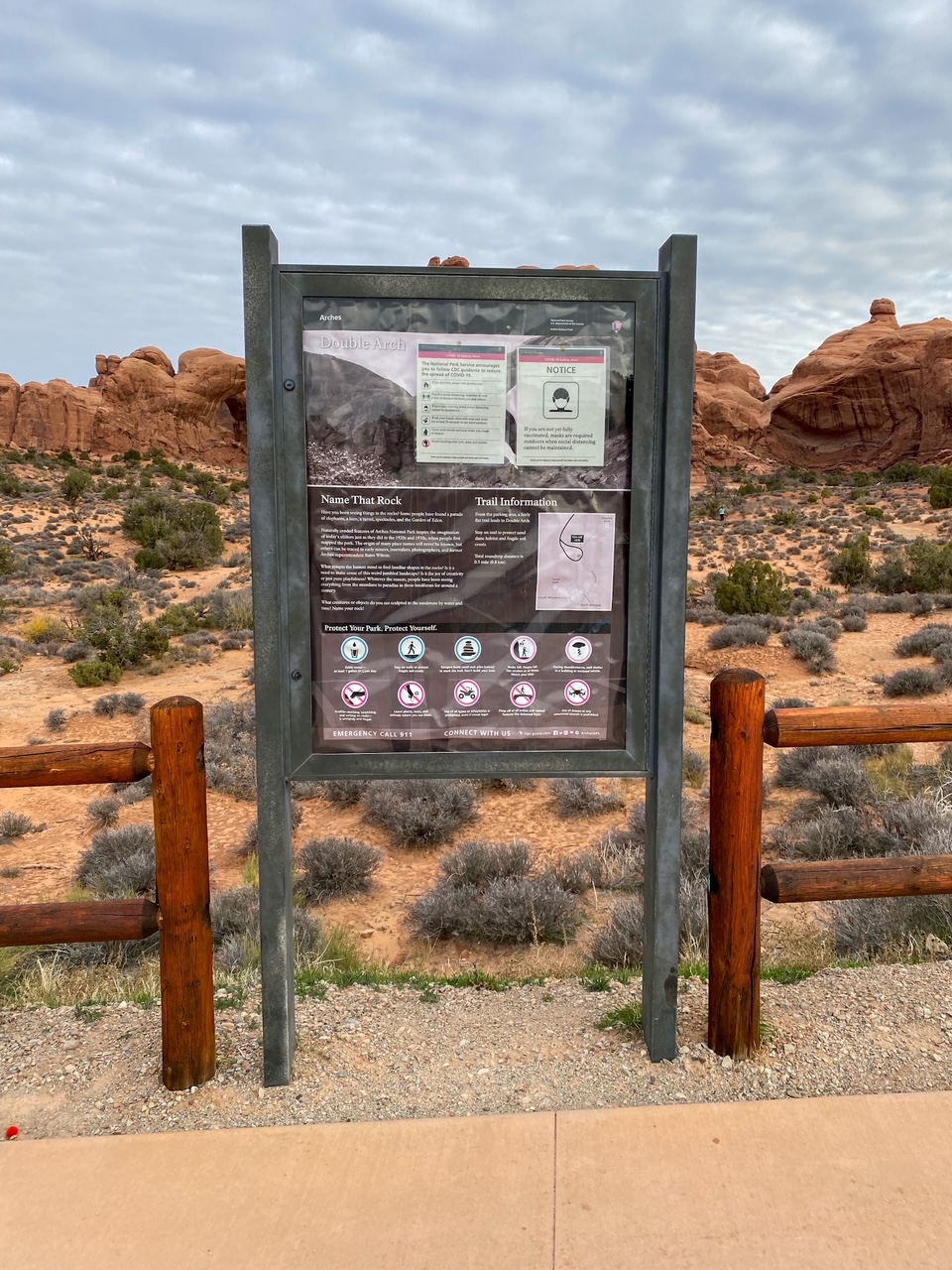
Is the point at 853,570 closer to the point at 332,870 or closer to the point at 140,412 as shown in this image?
the point at 332,870

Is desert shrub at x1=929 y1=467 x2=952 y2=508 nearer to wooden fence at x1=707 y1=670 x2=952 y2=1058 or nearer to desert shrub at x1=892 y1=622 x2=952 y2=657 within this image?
desert shrub at x1=892 y1=622 x2=952 y2=657

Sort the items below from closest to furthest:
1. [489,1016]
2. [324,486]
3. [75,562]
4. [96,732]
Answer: [324,486] < [489,1016] < [96,732] < [75,562]

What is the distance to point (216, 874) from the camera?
6.69 meters

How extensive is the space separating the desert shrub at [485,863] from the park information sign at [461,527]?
3503 mm

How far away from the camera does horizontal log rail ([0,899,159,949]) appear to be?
8.63 feet

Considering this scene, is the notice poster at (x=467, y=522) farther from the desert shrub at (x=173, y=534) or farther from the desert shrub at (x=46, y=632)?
the desert shrub at (x=173, y=534)

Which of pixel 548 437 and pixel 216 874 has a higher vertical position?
pixel 548 437

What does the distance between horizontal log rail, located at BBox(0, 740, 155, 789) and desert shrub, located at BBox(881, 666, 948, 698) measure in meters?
10.1

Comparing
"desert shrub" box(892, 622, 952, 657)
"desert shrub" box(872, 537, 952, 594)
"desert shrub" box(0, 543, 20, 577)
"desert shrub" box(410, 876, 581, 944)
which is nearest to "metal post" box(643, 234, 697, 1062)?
"desert shrub" box(410, 876, 581, 944)

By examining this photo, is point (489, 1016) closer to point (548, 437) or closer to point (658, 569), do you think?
point (658, 569)

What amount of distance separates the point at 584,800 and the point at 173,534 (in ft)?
67.0

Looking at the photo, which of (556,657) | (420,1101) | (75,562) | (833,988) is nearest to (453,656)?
(556,657)

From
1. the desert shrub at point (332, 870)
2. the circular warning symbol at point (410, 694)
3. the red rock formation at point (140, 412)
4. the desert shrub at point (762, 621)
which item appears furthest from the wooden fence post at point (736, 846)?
the red rock formation at point (140, 412)

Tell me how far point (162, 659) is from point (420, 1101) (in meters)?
12.3
